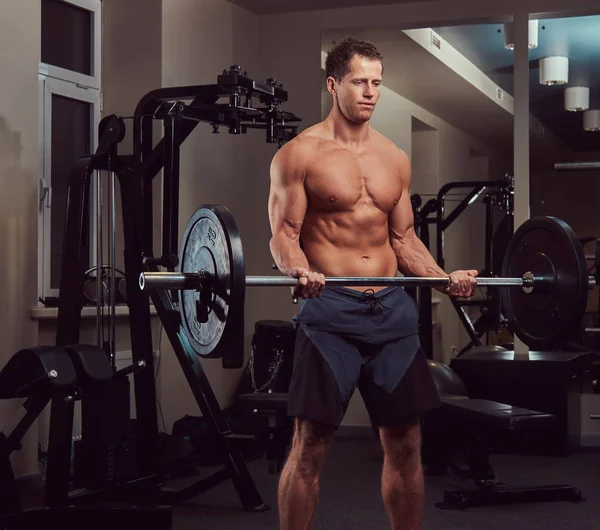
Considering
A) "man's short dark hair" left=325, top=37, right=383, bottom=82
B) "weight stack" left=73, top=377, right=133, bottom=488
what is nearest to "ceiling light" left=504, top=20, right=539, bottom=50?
"man's short dark hair" left=325, top=37, right=383, bottom=82

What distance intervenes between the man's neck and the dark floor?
151cm

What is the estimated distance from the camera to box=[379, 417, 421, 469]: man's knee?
8.35 ft

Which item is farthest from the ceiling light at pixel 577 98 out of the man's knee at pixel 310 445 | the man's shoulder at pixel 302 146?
the man's knee at pixel 310 445

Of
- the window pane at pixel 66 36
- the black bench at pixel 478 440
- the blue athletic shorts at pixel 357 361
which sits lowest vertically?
the black bench at pixel 478 440

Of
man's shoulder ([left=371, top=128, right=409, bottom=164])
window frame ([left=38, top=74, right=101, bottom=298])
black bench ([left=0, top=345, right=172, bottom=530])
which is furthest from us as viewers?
window frame ([left=38, top=74, right=101, bottom=298])

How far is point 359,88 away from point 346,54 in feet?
0.34

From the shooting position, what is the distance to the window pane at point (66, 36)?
4.49 m

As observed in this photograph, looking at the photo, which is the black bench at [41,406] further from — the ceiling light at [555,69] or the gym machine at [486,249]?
the ceiling light at [555,69]

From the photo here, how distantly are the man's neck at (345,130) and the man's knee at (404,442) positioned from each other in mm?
805

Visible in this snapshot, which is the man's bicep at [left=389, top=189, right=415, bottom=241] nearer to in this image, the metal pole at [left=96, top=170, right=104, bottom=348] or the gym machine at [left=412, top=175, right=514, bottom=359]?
the metal pole at [left=96, top=170, right=104, bottom=348]

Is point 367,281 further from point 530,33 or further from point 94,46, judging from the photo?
point 530,33

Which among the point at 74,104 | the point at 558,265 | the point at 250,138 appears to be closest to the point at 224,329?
the point at 558,265

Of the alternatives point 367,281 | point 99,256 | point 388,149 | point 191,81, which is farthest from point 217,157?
point 367,281

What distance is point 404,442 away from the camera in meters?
2.55
